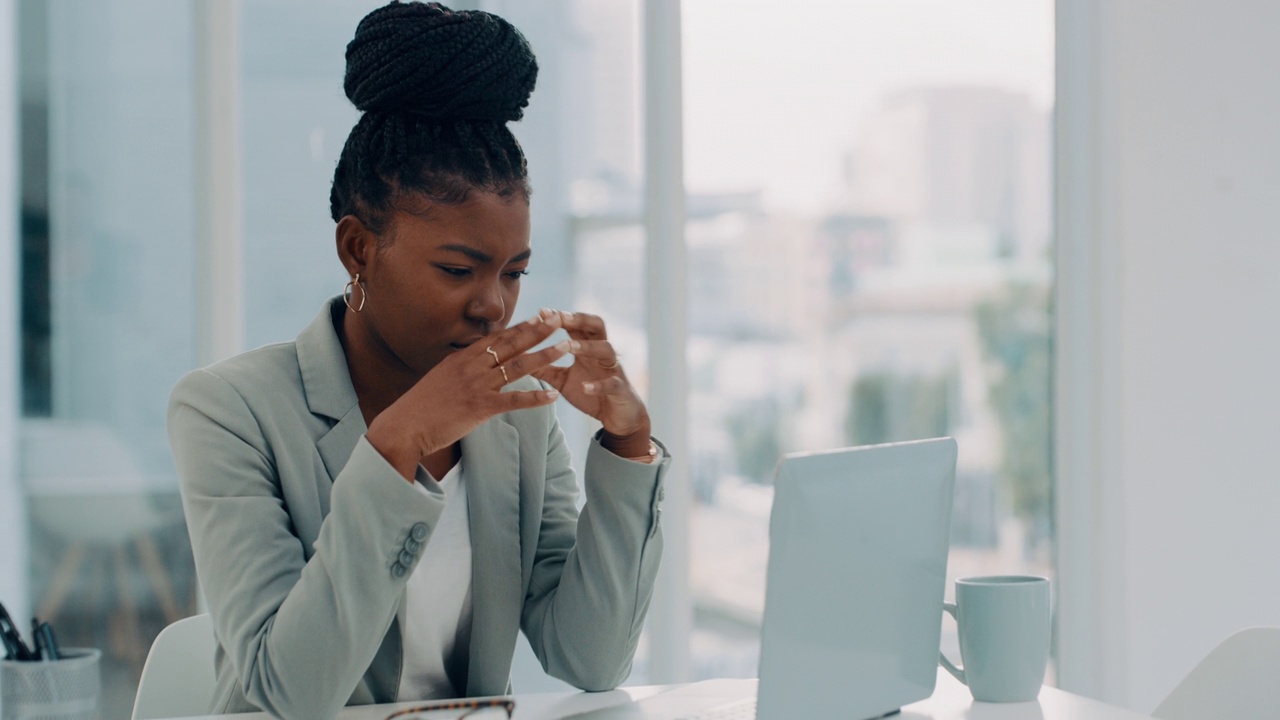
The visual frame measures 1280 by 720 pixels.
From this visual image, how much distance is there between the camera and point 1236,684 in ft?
4.94

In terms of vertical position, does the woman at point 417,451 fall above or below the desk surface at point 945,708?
above

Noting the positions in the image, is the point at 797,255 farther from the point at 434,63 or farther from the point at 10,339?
the point at 10,339

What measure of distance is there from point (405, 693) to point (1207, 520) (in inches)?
89.4

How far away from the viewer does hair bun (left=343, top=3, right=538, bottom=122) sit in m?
1.45

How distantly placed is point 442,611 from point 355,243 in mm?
502

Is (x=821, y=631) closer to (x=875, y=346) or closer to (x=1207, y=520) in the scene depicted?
(x=875, y=346)

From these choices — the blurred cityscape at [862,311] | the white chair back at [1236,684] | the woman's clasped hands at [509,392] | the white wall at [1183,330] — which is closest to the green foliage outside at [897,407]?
the blurred cityscape at [862,311]

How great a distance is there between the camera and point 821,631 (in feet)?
3.75

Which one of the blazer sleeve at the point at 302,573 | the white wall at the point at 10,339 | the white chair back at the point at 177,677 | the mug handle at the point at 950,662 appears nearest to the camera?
the blazer sleeve at the point at 302,573

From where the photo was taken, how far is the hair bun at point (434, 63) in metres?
→ 1.45

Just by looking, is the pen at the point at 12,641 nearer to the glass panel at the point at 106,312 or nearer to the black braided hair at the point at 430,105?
the glass panel at the point at 106,312

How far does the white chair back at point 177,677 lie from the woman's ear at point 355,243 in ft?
1.83

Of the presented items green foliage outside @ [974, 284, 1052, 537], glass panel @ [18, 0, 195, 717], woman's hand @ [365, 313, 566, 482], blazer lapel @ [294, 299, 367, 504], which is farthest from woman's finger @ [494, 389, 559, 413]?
green foliage outside @ [974, 284, 1052, 537]

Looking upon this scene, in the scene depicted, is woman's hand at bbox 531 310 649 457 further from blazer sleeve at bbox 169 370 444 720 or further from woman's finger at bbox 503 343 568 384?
blazer sleeve at bbox 169 370 444 720
